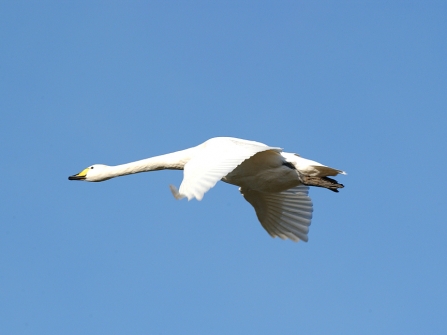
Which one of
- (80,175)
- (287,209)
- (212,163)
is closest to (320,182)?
(287,209)

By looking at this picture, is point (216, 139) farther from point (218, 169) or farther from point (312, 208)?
point (312, 208)

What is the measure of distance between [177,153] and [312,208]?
3.06 metres

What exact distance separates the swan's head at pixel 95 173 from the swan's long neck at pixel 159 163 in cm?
32

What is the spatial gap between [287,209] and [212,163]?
4.57 m

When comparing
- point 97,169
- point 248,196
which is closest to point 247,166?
point 248,196

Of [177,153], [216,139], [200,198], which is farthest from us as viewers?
[177,153]

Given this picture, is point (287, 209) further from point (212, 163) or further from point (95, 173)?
point (212, 163)

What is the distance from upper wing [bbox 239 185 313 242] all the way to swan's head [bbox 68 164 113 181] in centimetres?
252

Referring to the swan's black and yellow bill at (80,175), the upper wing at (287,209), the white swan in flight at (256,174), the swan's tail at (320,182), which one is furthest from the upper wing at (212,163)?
the swan's black and yellow bill at (80,175)

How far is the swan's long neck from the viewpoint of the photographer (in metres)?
14.2

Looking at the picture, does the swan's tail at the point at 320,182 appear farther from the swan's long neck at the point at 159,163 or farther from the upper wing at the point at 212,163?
the swan's long neck at the point at 159,163

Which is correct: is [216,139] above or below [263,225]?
above

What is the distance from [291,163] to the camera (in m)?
14.2

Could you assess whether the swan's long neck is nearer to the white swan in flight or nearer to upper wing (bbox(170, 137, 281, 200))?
the white swan in flight
